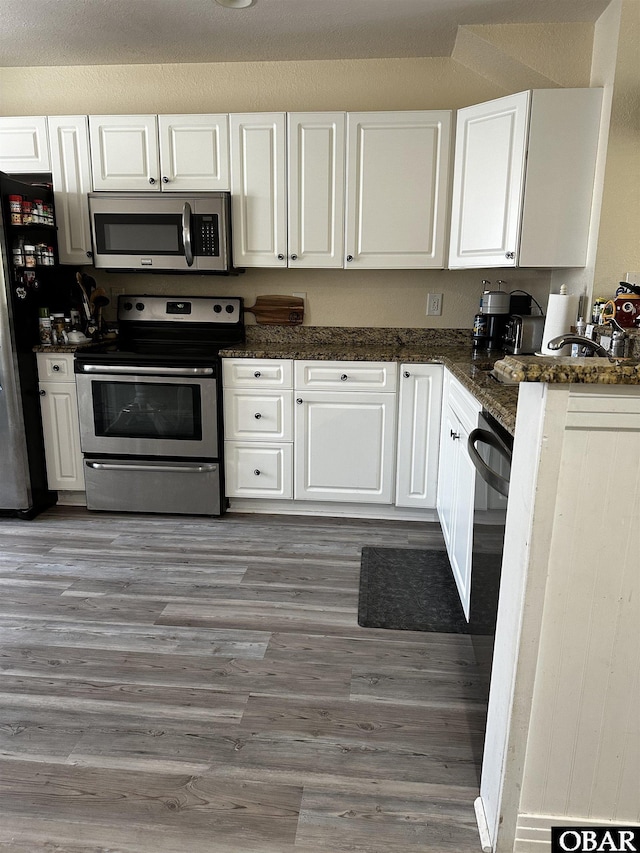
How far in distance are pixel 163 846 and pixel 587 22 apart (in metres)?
3.55

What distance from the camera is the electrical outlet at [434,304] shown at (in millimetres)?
3445

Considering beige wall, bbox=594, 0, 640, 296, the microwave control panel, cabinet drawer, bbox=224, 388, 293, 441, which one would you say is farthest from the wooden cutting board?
beige wall, bbox=594, 0, 640, 296

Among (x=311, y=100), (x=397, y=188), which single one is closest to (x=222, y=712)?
(x=397, y=188)

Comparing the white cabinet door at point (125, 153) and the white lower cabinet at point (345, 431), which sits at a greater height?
the white cabinet door at point (125, 153)

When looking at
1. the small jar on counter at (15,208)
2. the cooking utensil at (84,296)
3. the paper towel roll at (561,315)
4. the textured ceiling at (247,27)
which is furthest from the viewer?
the cooking utensil at (84,296)

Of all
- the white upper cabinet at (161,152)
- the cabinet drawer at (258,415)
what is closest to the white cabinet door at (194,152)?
the white upper cabinet at (161,152)

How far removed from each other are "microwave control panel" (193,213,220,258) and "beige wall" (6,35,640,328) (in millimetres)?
399

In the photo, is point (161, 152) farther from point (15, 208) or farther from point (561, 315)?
point (561, 315)

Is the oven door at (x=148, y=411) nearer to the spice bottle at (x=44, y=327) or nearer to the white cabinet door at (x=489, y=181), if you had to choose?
the spice bottle at (x=44, y=327)

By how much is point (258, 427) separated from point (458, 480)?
3.92 feet

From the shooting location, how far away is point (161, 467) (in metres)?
3.20

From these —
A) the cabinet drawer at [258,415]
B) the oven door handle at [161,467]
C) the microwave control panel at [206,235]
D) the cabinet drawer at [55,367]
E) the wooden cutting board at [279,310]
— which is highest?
the microwave control panel at [206,235]

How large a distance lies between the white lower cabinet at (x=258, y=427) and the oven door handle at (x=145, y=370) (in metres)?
0.13

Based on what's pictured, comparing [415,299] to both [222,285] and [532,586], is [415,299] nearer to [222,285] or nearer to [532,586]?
[222,285]
